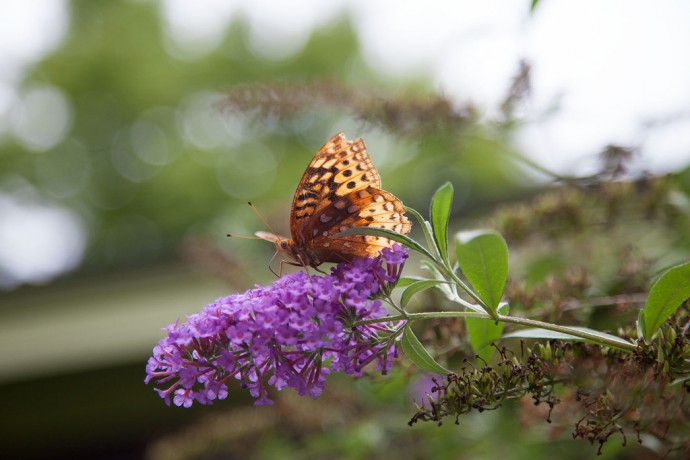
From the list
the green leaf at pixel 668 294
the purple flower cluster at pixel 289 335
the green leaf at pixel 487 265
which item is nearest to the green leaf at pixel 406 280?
the purple flower cluster at pixel 289 335

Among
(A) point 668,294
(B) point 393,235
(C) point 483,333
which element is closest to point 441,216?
(B) point 393,235

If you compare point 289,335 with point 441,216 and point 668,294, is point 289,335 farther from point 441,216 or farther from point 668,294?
point 668,294

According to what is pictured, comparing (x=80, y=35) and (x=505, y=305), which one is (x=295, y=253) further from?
(x=80, y=35)

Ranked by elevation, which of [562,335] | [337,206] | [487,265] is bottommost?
[562,335]

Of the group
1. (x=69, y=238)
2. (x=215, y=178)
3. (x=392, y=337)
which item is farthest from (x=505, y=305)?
(x=69, y=238)

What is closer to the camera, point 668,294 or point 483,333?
point 668,294

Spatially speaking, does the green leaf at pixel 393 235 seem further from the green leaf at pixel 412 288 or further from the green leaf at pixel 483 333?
the green leaf at pixel 483 333

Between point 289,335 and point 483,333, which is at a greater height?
point 289,335

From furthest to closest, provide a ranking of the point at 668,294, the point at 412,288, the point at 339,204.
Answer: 1. the point at 339,204
2. the point at 412,288
3. the point at 668,294

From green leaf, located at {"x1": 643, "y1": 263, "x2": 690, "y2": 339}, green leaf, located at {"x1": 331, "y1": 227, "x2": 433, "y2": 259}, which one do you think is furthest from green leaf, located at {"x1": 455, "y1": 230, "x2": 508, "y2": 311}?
green leaf, located at {"x1": 643, "y1": 263, "x2": 690, "y2": 339}
